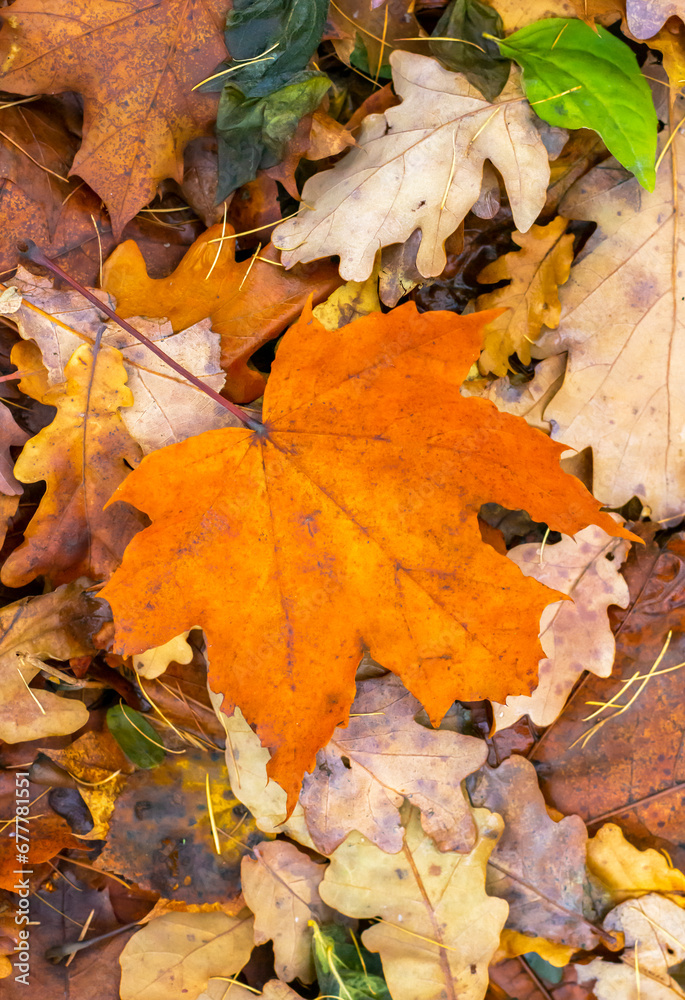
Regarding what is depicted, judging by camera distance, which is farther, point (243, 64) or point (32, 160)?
point (32, 160)

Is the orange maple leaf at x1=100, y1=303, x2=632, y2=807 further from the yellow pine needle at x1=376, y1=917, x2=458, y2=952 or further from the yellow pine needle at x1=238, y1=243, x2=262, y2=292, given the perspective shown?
the yellow pine needle at x1=376, y1=917, x2=458, y2=952

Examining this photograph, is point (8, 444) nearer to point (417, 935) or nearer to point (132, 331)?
point (132, 331)

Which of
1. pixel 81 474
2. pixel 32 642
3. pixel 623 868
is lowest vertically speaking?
pixel 623 868

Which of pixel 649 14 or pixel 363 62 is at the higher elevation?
pixel 363 62

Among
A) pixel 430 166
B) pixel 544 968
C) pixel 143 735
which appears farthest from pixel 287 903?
pixel 430 166

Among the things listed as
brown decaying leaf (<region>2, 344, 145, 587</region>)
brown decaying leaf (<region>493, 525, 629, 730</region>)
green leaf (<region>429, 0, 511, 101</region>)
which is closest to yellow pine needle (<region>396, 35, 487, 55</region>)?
green leaf (<region>429, 0, 511, 101</region>)

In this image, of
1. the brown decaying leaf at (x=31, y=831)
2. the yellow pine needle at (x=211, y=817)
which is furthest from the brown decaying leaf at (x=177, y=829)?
the brown decaying leaf at (x=31, y=831)

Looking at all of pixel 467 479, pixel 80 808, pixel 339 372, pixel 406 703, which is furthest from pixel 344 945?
pixel 339 372
